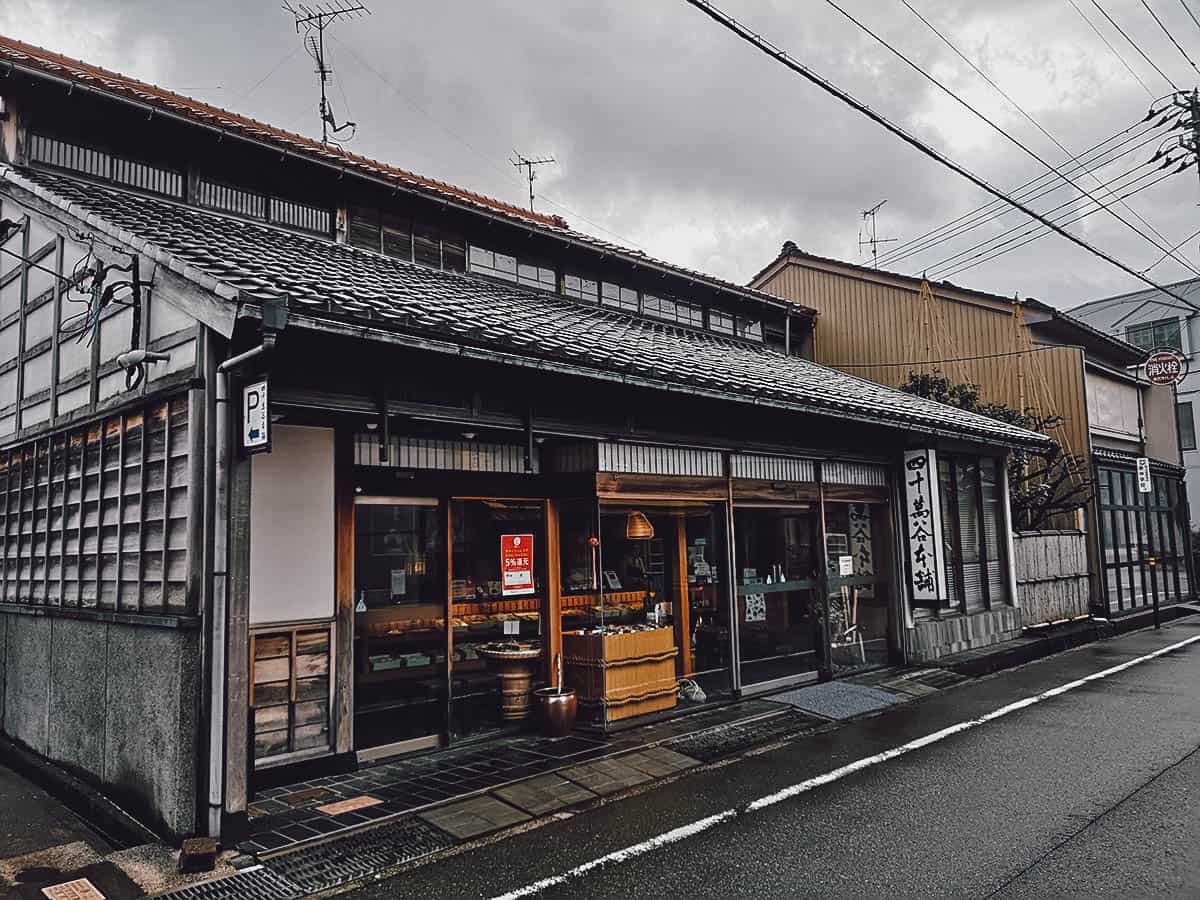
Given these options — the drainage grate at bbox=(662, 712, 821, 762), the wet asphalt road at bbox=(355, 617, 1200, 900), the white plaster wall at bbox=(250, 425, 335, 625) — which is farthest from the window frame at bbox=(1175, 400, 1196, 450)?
the white plaster wall at bbox=(250, 425, 335, 625)

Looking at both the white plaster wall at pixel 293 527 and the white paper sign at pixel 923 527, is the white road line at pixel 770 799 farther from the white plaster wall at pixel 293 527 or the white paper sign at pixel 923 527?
the white plaster wall at pixel 293 527

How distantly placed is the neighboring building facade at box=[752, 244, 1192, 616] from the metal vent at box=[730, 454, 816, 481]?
1015 cm

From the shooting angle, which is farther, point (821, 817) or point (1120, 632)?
point (1120, 632)

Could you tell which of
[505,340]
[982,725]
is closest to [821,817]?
[982,725]

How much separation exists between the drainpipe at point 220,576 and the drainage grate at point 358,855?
0.71 m

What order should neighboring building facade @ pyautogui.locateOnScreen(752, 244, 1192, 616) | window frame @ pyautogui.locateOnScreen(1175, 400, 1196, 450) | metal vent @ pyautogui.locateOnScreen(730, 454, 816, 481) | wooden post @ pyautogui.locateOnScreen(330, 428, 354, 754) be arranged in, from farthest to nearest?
window frame @ pyautogui.locateOnScreen(1175, 400, 1196, 450), neighboring building facade @ pyautogui.locateOnScreen(752, 244, 1192, 616), metal vent @ pyautogui.locateOnScreen(730, 454, 816, 481), wooden post @ pyautogui.locateOnScreen(330, 428, 354, 754)

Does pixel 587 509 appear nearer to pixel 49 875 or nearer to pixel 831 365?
pixel 49 875

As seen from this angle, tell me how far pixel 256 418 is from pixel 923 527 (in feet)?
35.5

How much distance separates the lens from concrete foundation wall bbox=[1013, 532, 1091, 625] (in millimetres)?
16562

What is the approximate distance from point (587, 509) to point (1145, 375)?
71.9ft

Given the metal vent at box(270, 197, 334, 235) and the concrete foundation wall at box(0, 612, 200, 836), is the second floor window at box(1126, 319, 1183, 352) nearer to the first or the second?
the metal vent at box(270, 197, 334, 235)

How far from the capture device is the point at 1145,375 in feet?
79.6

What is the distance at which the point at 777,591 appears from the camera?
39.7 feet

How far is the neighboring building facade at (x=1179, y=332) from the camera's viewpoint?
109ft
